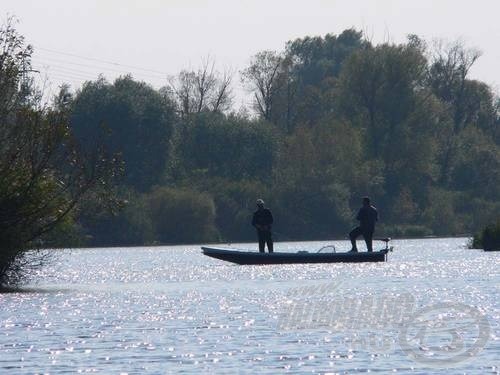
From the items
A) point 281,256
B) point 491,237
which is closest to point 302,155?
point 491,237

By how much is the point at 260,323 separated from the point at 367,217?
19395 mm

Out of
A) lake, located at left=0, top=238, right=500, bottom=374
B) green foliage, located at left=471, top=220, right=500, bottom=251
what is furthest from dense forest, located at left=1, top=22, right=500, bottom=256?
lake, located at left=0, top=238, right=500, bottom=374

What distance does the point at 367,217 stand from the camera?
4500 centimetres

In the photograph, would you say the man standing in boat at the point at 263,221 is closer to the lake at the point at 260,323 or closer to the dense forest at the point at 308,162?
the lake at the point at 260,323

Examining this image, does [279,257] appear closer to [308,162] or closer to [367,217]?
[367,217]

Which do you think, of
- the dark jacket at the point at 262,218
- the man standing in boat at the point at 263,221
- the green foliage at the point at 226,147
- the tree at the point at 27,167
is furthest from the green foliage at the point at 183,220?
the tree at the point at 27,167

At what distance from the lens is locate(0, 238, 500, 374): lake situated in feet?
67.3

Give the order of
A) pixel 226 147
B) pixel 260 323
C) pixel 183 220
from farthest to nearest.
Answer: pixel 226 147, pixel 183 220, pixel 260 323

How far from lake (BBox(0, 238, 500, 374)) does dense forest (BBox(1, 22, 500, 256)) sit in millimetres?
44481

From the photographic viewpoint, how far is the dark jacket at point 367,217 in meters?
45.0

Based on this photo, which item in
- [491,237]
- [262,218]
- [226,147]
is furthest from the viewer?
[226,147]

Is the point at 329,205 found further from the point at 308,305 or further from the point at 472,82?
the point at 308,305

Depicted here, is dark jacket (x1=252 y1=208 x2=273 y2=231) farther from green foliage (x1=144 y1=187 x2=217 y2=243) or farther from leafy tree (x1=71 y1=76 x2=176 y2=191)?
leafy tree (x1=71 y1=76 x2=176 y2=191)

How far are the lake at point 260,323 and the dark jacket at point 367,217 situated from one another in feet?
8.79
